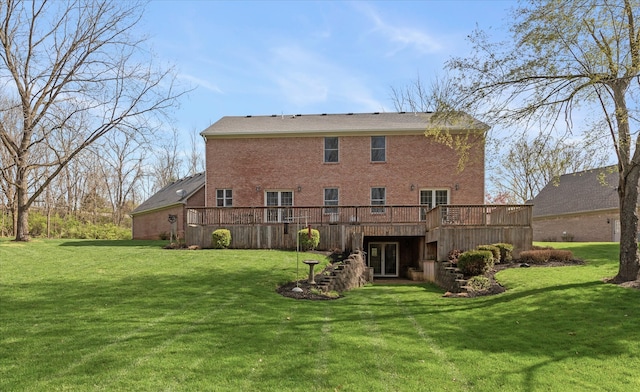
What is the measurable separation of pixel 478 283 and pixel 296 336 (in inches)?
259

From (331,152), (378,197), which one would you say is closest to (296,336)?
(378,197)

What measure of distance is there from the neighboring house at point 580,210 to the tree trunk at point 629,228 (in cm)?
1650

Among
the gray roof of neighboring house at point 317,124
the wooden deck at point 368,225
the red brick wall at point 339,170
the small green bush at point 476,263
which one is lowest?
the small green bush at point 476,263

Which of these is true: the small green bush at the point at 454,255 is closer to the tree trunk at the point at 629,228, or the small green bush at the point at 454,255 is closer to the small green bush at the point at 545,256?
the small green bush at the point at 545,256

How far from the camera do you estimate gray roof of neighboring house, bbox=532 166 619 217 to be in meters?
27.0

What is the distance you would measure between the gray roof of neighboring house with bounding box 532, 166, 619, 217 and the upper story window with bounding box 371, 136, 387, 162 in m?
11.6

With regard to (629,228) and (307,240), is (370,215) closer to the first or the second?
(307,240)

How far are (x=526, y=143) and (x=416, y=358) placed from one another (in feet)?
30.5

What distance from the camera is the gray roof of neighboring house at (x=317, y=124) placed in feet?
74.5

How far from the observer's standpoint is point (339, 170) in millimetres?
22844

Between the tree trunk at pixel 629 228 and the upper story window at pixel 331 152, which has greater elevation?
the upper story window at pixel 331 152

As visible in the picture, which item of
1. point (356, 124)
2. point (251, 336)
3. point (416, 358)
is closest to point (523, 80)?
point (416, 358)

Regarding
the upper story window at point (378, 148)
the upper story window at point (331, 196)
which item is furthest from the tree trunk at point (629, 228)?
the upper story window at point (331, 196)

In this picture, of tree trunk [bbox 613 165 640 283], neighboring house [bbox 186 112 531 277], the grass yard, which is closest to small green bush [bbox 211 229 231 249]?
neighboring house [bbox 186 112 531 277]
